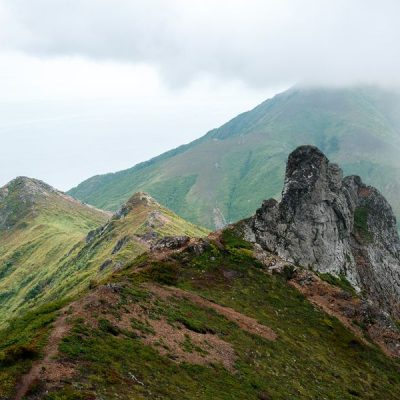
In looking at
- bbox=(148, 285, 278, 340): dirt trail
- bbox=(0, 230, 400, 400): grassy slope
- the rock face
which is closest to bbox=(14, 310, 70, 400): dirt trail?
bbox=(0, 230, 400, 400): grassy slope

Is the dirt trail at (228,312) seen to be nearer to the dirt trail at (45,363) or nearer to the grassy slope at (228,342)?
the grassy slope at (228,342)

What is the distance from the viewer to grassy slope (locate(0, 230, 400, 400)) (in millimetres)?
38312

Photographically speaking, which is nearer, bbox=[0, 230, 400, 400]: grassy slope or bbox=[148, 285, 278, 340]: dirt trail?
bbox=[0, 230, 400, 400]: grassy slope

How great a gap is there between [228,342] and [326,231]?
50164mm

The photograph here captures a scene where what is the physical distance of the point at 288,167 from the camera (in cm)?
10656

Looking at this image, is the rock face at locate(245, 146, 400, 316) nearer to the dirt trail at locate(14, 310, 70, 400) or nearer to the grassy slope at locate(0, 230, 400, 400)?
the grassy slope at locate(0, 230, 400, 400)

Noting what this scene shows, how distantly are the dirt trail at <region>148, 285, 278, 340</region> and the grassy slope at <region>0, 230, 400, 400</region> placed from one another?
3.85 ft

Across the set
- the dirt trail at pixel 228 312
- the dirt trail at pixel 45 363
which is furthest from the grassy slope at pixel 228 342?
the dirt trail at pixel 228 312

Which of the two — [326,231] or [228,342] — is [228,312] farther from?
[326,231]

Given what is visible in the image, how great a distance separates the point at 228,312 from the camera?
6212cm

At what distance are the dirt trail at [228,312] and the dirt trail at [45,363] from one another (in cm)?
1813

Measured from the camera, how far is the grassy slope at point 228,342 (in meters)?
38.3

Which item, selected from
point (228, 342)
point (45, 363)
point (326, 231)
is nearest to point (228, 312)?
point (228, 342)

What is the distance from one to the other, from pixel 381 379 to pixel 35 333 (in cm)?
4187
